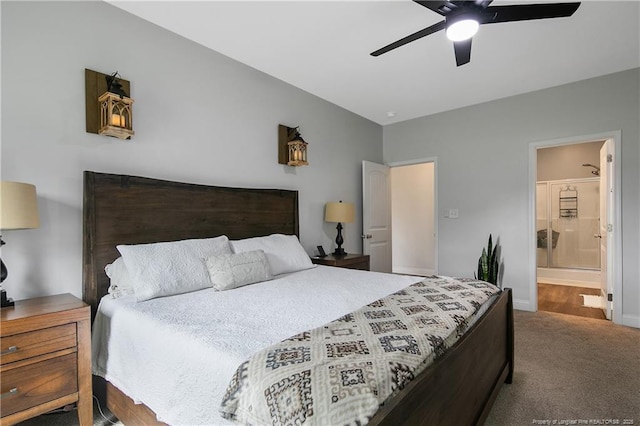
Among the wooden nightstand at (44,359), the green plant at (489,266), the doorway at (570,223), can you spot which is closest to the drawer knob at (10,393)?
the wooden nightstand at (44,359)

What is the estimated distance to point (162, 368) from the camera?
1.40 metres

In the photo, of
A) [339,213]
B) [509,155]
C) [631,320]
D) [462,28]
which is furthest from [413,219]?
[462,28]

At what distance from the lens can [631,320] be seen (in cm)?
339

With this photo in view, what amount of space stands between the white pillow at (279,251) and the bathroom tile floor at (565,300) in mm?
3258

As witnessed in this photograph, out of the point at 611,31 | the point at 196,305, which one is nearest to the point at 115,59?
the point at 196,305

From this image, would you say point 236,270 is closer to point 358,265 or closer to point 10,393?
point 10,393

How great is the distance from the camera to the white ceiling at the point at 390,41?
7.78 feet

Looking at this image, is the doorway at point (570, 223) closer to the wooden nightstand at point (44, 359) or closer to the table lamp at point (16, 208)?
the wooden nightstand at point (44, 359)

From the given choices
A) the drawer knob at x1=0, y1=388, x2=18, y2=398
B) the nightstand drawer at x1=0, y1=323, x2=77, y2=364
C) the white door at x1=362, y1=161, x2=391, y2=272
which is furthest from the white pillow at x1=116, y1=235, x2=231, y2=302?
the white door at x1=362, y1=161, x2=391, y2=272

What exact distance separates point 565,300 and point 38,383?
554 cm

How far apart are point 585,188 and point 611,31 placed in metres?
4.04

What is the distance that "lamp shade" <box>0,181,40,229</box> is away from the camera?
158cm

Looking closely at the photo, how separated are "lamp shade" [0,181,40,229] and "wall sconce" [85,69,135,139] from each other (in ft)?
2.17

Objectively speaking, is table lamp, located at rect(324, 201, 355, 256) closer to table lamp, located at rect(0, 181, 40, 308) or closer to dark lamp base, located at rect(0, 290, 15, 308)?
table lamp, located at rect(0, 181, 40, 308)
